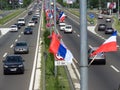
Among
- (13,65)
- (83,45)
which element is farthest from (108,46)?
(13,65)

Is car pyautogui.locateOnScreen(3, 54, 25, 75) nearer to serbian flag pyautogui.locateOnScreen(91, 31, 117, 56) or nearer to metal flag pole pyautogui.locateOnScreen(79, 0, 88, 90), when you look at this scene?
serbian flag pyautogui.locateOnScreen(91, 31, 117, 56)

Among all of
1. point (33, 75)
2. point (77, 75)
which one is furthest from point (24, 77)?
point (77, 75)

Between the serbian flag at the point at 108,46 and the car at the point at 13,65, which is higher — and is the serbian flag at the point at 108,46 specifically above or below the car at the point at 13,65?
above

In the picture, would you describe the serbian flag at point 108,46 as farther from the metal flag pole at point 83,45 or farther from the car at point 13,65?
the car at point 13,65

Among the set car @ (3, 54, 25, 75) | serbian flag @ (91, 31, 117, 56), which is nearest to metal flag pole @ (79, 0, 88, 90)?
serbian flag @ (91, 31, 117, 56)

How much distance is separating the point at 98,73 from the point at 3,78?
687cm

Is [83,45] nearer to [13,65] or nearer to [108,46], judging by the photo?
[108,46]

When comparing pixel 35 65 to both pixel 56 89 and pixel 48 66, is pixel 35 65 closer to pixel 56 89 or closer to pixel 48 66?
pixel 48 66

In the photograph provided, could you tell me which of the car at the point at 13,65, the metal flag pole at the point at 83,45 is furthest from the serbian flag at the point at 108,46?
the car at the point at 13,65

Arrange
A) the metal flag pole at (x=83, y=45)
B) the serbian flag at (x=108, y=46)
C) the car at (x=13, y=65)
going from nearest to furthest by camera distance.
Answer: the metal flag pole at (x=83, y=45) < the serbian flag at (x=108, y=46) < the car at (x=13, y=65)

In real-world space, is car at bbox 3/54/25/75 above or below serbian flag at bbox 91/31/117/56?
below

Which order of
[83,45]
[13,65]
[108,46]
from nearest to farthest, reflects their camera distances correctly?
[83,45] < [108,46] < [13,65]

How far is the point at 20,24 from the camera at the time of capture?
119438 mm

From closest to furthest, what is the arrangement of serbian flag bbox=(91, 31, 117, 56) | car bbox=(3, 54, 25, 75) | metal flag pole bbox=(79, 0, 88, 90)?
metal flag pole bbox=(79, 0, 88, 90) < serbian flag bbox=(91, 31, 117, 56) < car bbox=(3, 54, 25, 75)
